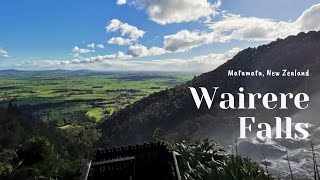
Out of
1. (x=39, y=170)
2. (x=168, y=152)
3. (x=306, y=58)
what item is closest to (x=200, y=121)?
(x=306, y=58)

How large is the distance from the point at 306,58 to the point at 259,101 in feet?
34.4

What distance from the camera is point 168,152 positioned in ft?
24.1

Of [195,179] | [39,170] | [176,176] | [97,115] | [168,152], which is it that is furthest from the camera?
[97,115]

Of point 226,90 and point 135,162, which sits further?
point 226,90

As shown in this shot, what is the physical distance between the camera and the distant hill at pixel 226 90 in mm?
48438

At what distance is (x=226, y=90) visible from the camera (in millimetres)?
58000

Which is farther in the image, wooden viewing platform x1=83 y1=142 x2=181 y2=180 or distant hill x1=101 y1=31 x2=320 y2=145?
distant hill x1=101 y1=31 x2=320 y2=145

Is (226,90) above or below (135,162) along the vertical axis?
below

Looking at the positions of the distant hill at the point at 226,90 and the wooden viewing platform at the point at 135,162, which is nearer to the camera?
the wooden viewing platform at the point at 135,162

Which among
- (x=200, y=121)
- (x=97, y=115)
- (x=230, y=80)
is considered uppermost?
(x=230, y=80)

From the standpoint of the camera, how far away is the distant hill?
159ft

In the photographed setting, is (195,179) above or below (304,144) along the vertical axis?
above

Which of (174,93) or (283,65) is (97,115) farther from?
(283,65)

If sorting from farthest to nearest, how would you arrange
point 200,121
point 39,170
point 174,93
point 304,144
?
point 174,93, point 200,121, point 304,144, point 39,170
